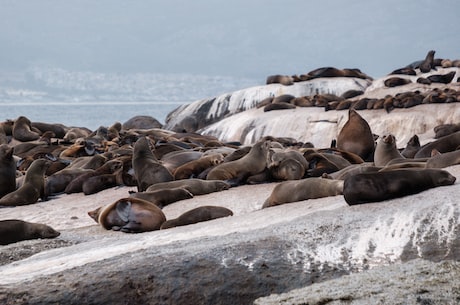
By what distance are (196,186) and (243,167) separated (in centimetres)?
72

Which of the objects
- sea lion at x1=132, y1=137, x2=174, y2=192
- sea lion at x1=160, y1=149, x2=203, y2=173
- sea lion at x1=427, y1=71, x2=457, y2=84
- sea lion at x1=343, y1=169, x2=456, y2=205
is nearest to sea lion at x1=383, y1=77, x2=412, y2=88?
sea lion at x1=427, y1=71, x2=457, y2=84

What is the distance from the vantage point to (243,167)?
834 cm

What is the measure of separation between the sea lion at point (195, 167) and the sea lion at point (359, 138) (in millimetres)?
1811

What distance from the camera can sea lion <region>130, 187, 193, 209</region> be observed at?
24.2ft

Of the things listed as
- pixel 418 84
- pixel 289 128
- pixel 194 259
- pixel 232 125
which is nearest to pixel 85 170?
pixel 194 259

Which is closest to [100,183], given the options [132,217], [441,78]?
[132,217]

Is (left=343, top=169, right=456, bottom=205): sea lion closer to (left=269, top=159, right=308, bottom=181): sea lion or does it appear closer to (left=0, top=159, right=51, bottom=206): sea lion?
(left=269, top=159, right=308, bottom=181): sea lion

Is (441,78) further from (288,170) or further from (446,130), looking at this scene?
(288,170)

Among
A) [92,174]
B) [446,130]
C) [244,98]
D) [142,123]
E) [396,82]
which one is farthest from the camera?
[142,123]

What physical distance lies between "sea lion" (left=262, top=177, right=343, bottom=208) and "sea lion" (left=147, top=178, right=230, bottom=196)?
4.17 ft

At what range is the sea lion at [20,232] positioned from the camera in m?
6.29

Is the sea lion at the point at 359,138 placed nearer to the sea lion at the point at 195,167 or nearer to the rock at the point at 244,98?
the sea lion at the point at 195,167

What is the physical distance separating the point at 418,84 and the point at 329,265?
1657cm

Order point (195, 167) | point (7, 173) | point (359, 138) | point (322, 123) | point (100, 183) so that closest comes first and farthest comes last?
point (195, 167) → point (100, 183) → point (7, 173) → point (359, 138) → point (322, 123)
